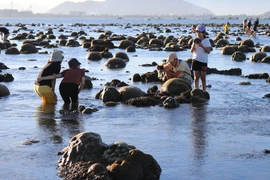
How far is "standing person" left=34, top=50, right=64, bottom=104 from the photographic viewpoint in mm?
14717

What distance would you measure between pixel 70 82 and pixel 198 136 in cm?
472

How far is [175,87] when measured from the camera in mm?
16312

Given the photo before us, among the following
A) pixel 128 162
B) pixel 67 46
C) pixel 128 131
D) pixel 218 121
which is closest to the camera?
pixel 128 162

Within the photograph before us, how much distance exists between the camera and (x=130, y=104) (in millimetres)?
14914

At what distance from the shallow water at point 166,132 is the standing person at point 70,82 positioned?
394 mm

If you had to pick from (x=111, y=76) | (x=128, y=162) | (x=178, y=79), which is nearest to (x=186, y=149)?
(x=128, y=162)

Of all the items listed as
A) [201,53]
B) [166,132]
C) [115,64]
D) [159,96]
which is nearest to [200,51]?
[201,53]

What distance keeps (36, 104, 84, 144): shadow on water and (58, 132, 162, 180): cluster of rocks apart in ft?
5.85

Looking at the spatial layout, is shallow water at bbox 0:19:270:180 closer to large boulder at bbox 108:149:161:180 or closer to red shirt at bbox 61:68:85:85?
large boulder at bbox 108:149:161:180

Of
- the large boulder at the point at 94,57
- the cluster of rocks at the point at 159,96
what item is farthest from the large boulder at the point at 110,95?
the large boulder at the point at 94,57

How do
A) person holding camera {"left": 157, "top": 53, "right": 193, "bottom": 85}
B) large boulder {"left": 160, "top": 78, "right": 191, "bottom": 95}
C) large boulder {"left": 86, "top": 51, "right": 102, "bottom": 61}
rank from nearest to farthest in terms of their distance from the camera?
large boulder {"left": 160, "top": 78, "right": 191, "bottom": 95} < person holding camera {"left": 157, "top": 53, "right": 193, "bottom": 85} < large boulder {"left": 86, "top": 51, "right": 102, "bottom": 61}

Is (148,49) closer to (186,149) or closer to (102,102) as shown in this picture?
(102,102)

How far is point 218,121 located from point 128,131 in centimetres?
227

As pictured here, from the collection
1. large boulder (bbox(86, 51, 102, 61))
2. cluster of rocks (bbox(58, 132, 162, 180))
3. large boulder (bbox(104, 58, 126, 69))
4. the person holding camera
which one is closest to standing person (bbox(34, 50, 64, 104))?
the person holding camera
